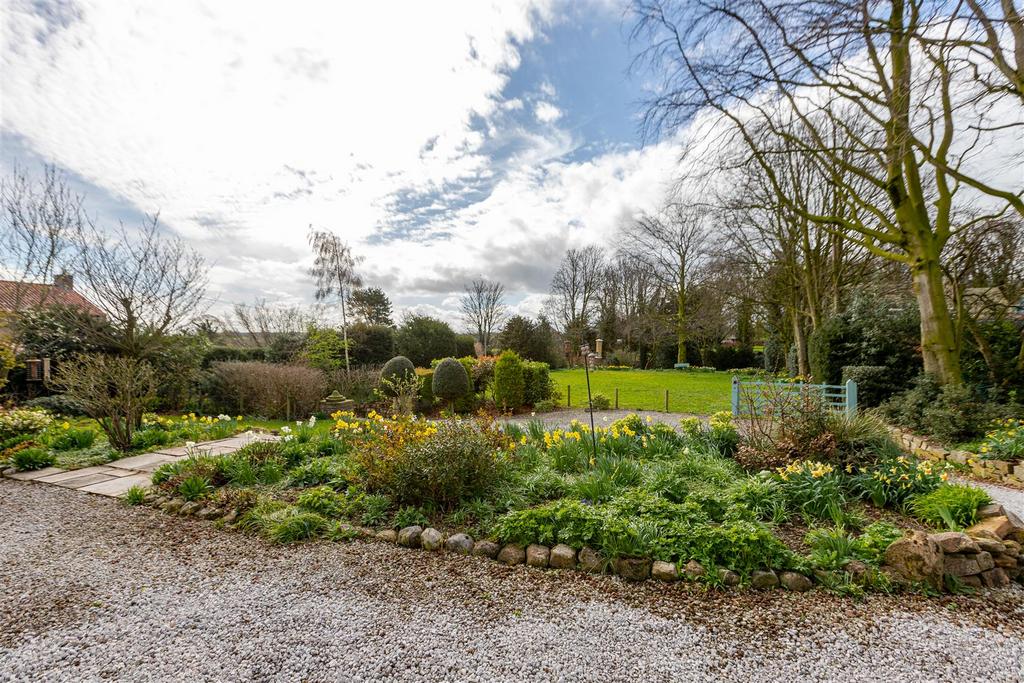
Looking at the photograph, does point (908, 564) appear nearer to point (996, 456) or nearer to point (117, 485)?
point (996, 456)

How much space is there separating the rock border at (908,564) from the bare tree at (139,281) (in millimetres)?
11159

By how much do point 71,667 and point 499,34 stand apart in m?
7.12

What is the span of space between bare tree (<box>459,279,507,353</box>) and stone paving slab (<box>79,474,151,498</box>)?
2239 centimetres

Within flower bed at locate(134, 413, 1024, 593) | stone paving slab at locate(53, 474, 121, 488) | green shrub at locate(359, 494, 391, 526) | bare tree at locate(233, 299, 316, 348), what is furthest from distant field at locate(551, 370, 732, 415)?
bare tree at locate(233, 299, 316, 348)

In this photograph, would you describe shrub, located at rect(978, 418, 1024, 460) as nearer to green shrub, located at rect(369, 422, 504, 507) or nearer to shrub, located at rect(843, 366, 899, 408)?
shrub, located at rect(843, 366, 899, 408)

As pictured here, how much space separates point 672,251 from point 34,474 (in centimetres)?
2361

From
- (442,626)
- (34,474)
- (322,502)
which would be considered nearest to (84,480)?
(34,474)

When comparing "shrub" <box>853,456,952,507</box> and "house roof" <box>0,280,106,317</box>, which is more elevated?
"house roof" <box>0,280,106,317</box>

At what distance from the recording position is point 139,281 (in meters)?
9.67

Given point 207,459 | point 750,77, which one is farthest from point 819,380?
point 207,459

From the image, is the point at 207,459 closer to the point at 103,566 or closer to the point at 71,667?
the point at 103,566

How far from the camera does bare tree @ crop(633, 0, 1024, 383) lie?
4699 mm

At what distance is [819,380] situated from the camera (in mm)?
9398

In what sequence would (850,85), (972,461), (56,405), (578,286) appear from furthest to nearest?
1. (578,286)
2. (56,405)
3. (850,85)
4. (972,461)
